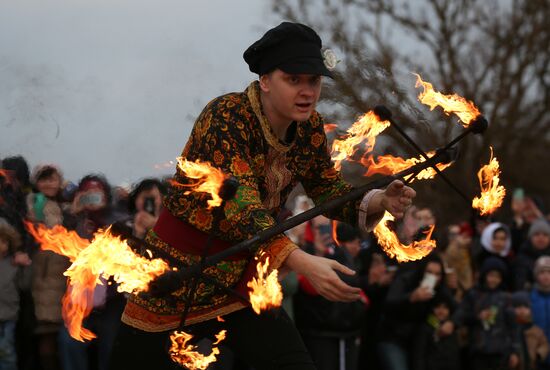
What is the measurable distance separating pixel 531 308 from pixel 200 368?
5.59 metres

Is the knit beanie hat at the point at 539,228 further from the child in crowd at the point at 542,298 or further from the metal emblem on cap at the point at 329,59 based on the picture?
the metal emblem on cap at the point at 329,59

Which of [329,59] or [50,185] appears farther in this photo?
[50,185]

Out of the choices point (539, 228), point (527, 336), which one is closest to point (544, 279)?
point (527, 336)

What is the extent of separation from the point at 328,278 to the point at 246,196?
1.91 ft

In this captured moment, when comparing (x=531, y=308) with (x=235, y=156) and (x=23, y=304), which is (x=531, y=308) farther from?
(x=235, y=156)

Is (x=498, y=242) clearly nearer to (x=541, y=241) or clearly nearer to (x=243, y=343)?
(x=541, y=241)

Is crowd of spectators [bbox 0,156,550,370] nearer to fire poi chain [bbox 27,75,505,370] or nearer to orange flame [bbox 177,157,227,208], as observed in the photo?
fire poi chain [bbox 27,75,505,370]

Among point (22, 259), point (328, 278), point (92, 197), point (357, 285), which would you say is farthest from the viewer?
point (357, 285)

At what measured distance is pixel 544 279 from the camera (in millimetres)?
9391

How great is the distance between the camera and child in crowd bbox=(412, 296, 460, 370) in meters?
8.90

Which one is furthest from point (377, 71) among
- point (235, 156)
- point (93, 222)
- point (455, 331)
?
point (455, 331)

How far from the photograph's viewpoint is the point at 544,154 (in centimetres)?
2272

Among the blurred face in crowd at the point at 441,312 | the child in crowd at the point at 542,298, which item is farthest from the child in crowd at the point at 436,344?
the child in crowd at the point at 542,298

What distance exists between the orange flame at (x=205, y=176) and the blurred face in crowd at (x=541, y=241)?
6.13m
